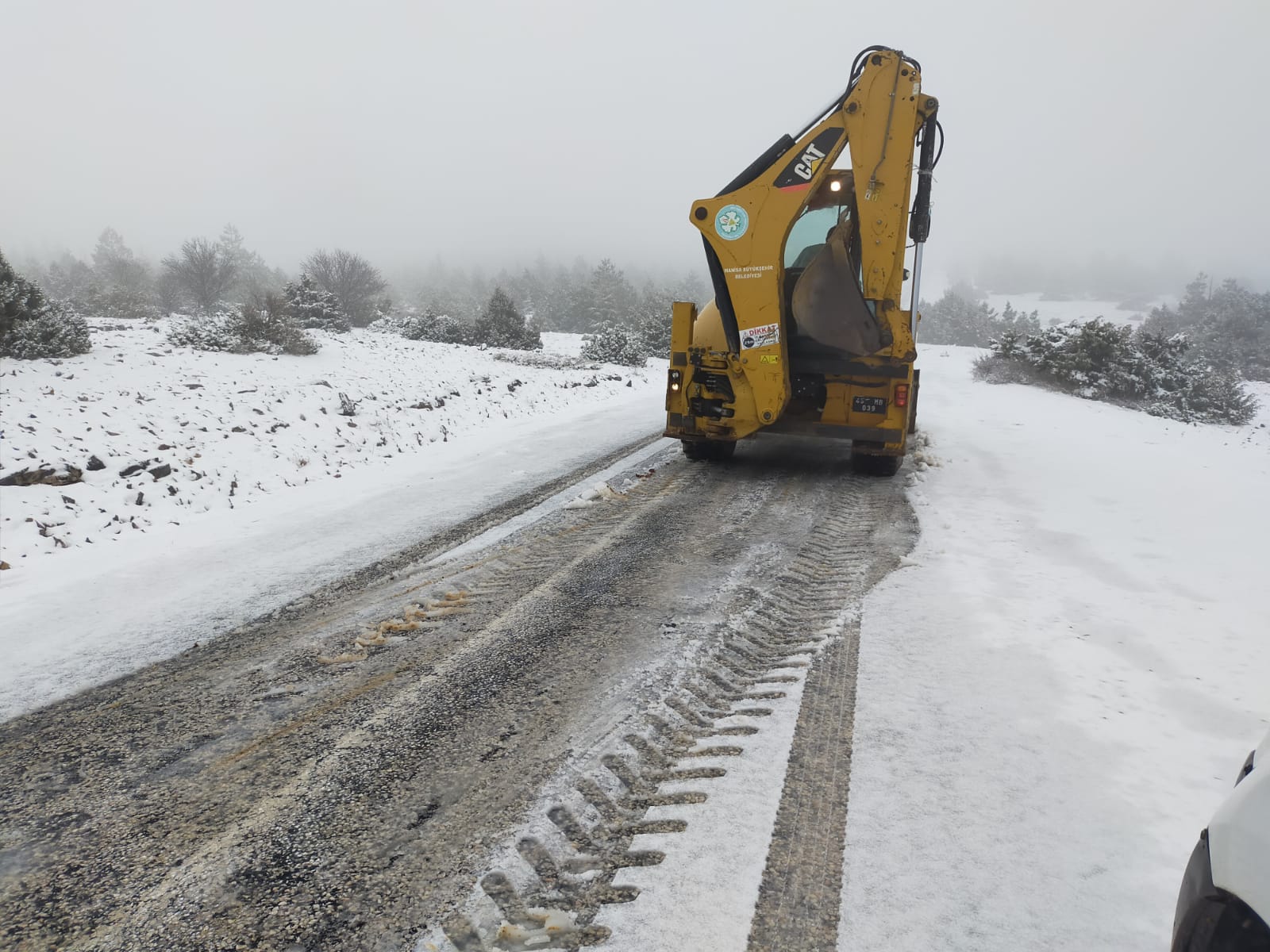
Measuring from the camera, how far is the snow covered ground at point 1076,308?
300 feet

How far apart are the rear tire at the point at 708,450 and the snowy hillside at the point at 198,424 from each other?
3531 mm

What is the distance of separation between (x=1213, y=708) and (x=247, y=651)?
4.53 meters

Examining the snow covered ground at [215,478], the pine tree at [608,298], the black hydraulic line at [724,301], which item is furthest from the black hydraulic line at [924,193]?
the pine tree at [608,298]

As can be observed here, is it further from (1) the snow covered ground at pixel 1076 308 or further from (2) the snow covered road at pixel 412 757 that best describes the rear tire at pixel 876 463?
(1) the snow covered ground at pixel 1076 308

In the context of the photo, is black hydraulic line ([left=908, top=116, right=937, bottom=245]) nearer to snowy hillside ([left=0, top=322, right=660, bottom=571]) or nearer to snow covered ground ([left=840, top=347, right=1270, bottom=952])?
snow covered ground ([left=840, top=347, right=1270, bottom=952])

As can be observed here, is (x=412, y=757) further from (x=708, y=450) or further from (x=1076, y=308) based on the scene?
→ (x=1076, y=308)

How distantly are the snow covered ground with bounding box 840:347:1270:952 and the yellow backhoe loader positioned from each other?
4.82 ft

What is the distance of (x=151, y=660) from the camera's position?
3.43 metres

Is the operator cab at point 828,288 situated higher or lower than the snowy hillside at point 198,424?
higher

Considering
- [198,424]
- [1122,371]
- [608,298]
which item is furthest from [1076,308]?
[198,424]

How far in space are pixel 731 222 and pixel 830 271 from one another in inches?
43.8

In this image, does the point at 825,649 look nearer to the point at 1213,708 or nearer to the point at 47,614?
the point at 1213,708

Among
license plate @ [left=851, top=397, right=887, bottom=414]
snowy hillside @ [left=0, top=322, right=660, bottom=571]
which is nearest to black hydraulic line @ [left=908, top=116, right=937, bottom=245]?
license plate @ [left=851, top=397, right=887, bottom=414]

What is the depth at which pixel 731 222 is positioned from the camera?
22.5ft
